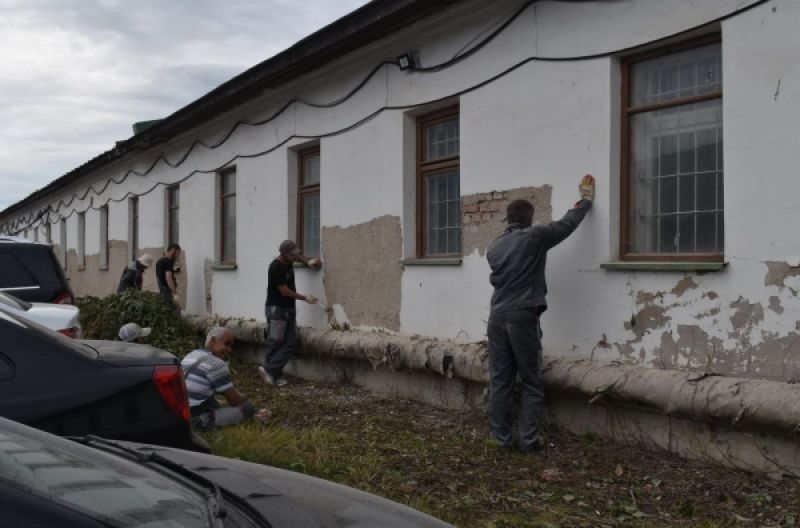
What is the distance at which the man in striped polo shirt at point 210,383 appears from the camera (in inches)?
270

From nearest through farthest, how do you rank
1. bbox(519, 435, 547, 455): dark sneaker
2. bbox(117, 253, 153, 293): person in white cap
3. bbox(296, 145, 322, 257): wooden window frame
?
bbox(519, 435, 547, 455): dark sneaker
bbox(296, 145, 322, 257): wooden window frame
bbox(117, 253, 153, 293): person in white cap

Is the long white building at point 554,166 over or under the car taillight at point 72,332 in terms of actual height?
over

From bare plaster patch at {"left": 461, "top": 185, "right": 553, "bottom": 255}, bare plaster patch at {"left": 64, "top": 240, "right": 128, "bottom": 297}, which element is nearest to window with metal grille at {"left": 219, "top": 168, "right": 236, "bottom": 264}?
bare plaster patch at {"left": 461, "top": 185, "right": 553, "bottom": 255}

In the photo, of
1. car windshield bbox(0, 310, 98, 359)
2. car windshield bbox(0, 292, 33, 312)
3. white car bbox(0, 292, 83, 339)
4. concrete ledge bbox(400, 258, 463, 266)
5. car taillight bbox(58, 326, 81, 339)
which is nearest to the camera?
car windshield bbox(0, 310, 98, 359)

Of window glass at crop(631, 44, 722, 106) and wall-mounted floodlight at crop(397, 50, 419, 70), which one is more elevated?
wall-mounted floodlight at crop(397, 50, 419, 70)

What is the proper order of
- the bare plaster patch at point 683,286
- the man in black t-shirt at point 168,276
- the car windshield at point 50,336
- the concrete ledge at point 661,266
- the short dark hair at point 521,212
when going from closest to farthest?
the car windshield at point 50,336, the concrete ledge at point 661,266, the bare plaster patch at point 683,286, the short dark hair at point 521,212, the man in black t-shirt at point 168,276

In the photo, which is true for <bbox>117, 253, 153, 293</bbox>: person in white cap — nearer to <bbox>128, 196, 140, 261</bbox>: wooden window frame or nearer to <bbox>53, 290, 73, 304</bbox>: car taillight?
<bbox>128, 196, 140, 261</bbox>: wooden window frame

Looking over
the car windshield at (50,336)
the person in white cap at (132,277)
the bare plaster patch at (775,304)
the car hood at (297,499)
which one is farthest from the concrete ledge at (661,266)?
the person in white cap at (132,277)

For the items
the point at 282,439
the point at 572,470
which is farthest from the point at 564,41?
the point at 282,439

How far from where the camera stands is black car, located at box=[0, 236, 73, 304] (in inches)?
355

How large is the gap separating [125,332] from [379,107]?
359 cm

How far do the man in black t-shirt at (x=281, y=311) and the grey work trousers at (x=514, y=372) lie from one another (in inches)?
154

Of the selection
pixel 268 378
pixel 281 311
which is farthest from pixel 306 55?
pixel 268 378

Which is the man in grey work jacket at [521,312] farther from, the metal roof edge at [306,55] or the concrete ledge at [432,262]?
the metal roof edge at [306,55]
